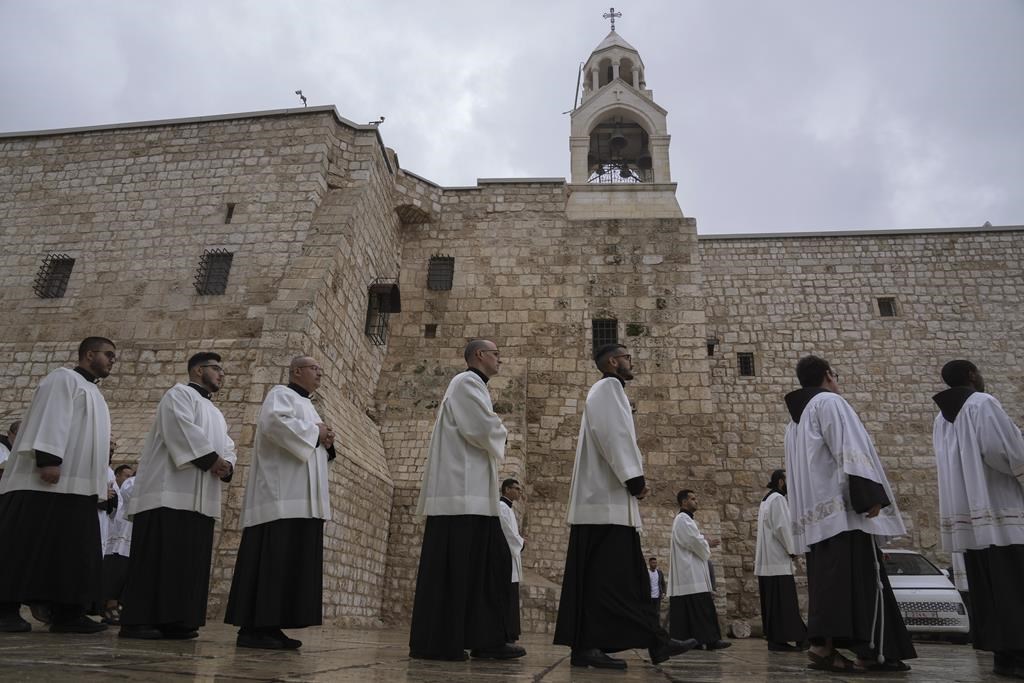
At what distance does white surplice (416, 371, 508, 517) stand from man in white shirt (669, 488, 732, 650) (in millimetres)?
3669

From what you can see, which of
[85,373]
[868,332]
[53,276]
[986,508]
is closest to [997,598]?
[986,508]

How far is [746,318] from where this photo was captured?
15.1m

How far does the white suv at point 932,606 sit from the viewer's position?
26.7 ft

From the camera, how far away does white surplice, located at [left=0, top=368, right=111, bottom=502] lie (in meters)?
4.39

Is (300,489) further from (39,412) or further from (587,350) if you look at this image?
(587,350)

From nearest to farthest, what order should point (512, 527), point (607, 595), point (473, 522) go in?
point (607, 595), point (473, 522), point (512, 527)

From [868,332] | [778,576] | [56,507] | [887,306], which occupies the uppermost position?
[887,306]

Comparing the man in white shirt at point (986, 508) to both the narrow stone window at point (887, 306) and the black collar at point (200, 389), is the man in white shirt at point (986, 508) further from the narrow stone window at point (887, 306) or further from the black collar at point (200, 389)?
the narrow stone window at point (887, 306)

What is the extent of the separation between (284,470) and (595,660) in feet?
7.45

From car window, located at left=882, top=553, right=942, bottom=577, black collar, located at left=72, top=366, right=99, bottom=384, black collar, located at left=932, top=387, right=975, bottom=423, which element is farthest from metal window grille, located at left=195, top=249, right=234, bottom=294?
car window, located at left=882, top=553, right=942, bottom=577

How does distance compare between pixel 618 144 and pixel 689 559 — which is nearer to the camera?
pixel 689 559

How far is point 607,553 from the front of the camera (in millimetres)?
3869

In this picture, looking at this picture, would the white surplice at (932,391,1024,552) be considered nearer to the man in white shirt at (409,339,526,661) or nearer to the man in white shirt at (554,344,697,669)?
the man in white shirt at (554,344,697,669)

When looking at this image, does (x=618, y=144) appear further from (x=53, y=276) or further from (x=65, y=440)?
(x=65, y=440)
